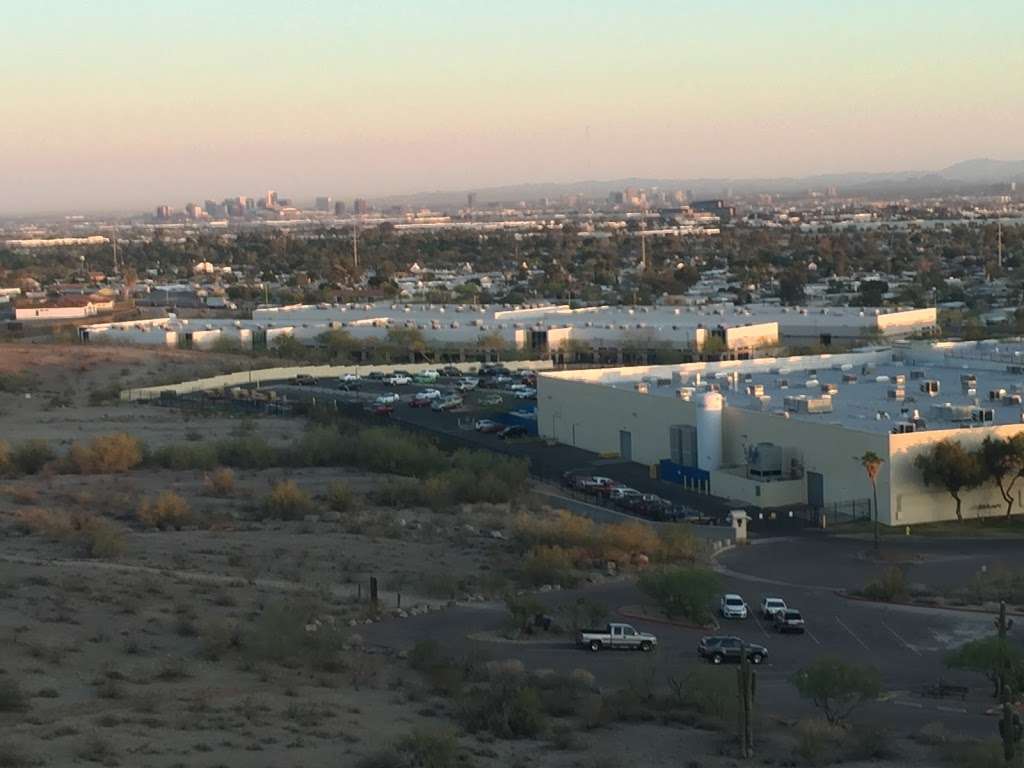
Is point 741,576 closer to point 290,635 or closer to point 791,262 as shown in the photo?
point 290,635

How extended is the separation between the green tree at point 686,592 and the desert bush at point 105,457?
48.3 feet

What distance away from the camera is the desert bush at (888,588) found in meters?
22.2

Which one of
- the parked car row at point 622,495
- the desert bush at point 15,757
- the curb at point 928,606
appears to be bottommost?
the parked car row at point 622,495

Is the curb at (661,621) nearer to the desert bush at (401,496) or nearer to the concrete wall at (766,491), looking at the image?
the desert bush at (401,496)

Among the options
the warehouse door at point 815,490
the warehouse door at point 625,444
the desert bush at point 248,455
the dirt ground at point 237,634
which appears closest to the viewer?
the dirt ground at point 237,634

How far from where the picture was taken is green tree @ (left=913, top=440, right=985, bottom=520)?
27547 mm

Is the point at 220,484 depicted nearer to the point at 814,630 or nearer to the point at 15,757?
the point at 814,630

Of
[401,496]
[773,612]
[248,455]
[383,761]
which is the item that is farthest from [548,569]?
[248,455]

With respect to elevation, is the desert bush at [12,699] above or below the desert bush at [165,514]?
above

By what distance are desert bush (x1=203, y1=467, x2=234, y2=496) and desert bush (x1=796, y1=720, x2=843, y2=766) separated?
16.0 m

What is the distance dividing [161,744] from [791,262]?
82.9 meters

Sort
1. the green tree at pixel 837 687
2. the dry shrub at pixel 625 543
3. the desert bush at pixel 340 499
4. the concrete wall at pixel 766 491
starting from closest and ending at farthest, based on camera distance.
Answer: the green tree at pixel 837 687
the dry shrub at pixel 625 543
the desert bush at pixel 340 499
the concrete wall at pixel 766 491

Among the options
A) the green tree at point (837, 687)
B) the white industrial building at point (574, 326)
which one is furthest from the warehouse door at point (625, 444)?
the white industrial building at point (574, 326)

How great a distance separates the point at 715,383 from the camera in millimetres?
37000
